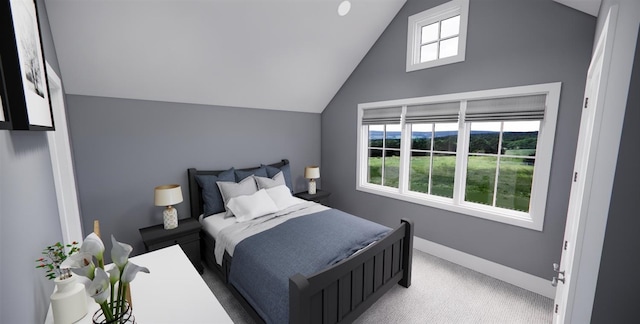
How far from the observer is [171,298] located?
1230 millimetres

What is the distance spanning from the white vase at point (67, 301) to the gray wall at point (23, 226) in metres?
0.04

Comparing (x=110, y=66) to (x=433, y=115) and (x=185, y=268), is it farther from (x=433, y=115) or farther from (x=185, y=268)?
(x=433, y=115)

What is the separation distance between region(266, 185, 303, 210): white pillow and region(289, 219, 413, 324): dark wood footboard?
4.58 ft

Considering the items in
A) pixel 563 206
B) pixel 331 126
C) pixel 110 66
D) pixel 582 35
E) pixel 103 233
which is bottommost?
pixel 103 233

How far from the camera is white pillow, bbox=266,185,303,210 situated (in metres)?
3.07

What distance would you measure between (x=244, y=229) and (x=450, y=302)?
7.01 ft

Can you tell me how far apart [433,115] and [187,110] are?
3079 millimetres

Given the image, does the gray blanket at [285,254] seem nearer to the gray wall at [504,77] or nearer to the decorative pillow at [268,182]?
the decorative pillow at [268,182]

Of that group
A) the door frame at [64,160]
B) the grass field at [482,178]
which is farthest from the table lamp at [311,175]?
the door frame at [64,160]

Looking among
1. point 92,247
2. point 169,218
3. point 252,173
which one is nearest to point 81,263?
point 92,247

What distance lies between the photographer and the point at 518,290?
248 centimetres

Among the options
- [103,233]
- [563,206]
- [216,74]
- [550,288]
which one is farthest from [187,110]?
[550,288]

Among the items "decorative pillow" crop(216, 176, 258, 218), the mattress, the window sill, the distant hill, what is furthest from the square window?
"decorative pillow" crop(216, 176, 258, 218)

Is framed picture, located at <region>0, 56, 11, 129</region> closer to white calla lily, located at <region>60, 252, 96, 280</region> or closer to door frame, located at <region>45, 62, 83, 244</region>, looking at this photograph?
white calla lily, located at <region>60, 252, 96, 280</region>
